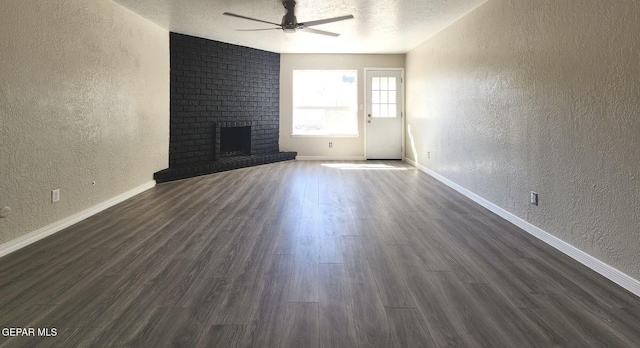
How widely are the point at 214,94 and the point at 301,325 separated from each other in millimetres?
5612

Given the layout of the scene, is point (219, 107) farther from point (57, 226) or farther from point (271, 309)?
point (271, 309)

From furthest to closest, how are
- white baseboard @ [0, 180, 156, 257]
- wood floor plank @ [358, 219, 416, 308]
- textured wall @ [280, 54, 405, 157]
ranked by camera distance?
textured wall @ [280, 54, 405, 157], white baseboard @ [0, 180, 156, 257], wood floor plank @ [358, 219, 416, 308]

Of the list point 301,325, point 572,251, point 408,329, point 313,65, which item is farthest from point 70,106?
point 313,65

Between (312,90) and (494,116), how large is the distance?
516 cm

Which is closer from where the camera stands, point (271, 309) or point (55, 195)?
point (271, 309)

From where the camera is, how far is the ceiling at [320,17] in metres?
4.27

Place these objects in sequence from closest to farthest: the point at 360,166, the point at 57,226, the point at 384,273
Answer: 1. the point at 384,273
2. the point at 57,226
3. the point at 360,166

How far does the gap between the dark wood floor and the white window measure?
4834 millimetres

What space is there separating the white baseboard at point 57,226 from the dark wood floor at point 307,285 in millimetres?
84

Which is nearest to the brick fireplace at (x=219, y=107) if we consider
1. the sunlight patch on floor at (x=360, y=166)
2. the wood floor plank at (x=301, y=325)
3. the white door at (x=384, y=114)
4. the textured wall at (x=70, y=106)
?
the textured wall at (x=70, y=106)

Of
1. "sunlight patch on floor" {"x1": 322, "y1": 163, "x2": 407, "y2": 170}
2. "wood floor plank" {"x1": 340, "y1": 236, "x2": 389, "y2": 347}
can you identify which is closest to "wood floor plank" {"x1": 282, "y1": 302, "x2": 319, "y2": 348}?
"wood floor plank" {"x1": 340, "y1": 236, "x2": 389, "y2": 347}

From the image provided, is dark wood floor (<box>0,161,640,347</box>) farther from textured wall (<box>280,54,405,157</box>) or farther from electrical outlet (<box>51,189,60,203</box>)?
textured wall (<box>280,54,405,157</box>)

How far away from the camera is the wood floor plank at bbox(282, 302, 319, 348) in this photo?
1.59 meters

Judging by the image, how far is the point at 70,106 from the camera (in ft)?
11.1
